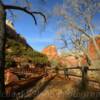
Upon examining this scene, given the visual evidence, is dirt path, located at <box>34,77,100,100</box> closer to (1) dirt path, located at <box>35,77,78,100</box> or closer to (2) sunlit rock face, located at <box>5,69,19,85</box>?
(1) dirt path, located at <box>35,77,78,100</box>

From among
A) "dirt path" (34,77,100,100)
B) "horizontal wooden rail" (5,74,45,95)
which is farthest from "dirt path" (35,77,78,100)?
"horizontal wooden rail" (5,74,45,95)

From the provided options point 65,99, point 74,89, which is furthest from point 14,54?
point 65,99

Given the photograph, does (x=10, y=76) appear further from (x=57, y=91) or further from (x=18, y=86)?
(x=57, y=91)

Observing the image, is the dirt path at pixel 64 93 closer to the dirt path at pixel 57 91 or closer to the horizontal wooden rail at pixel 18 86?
the dirt path at pixel 57 91

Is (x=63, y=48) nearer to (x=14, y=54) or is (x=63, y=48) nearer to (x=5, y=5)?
(x=14, y=54)

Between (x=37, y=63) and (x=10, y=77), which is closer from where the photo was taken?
(x=10, y=77)

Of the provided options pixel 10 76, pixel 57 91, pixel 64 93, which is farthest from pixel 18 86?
pixel 10 76

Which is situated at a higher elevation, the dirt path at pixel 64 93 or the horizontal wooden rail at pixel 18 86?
the horizontal wooden rail at pixel 18 86

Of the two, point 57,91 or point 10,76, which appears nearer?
point 57,91

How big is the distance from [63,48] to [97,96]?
33655mm

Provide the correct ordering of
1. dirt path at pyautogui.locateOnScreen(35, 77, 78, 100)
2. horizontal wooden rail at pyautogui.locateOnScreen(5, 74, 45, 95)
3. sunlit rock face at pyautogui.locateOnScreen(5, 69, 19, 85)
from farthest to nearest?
sunlit rock face at pyautogui.locateOnScreen(5, 69, 19, 85) < horizontal wooden rail at pyautogui.locateOnScreen(5, 74, 45, 95) < dirt path at pyautogui.locateOnScreen(35, 77, 78, 100)

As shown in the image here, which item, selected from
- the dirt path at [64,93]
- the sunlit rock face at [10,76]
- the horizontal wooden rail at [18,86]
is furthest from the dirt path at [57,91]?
the sunlit rock face at [10,76]

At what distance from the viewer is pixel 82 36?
41.7 m

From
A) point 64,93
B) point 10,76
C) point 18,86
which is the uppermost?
point 10,76
